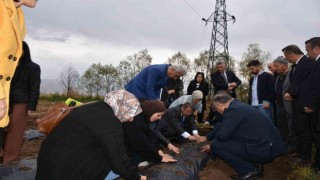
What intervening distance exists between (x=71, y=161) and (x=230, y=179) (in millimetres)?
2453

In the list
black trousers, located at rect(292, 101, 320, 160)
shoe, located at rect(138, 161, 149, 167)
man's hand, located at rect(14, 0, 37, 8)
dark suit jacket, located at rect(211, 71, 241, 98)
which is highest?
man's hand, located at rect(14, 0, 37, 8)

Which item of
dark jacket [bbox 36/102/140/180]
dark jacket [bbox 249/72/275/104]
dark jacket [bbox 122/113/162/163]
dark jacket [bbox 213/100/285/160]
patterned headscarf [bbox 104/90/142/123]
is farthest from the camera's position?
dark jacket [bbox 249/72/275/104]

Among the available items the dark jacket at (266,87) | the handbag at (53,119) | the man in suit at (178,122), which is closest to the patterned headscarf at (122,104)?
the handbag at (53,119)

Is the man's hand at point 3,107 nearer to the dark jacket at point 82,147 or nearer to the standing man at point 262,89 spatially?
the dark jacket at point 82,147

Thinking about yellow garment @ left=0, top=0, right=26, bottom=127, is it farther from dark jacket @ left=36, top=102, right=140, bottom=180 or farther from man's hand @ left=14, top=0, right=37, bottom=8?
dark jacket @ left=36, top=102, right=140, bottom=180

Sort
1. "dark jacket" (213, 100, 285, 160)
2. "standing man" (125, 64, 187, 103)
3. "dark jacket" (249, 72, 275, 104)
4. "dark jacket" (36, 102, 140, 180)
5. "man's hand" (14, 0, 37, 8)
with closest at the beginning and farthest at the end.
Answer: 1. "man's hand" (14, 0, 37, 8)
2. "dark jacket" (36, 102, 140, 180)
3. "dark jacket" (213, 100, 285, 160)
4. "standing man" (125, 64, 187, 103)
5. "dark jacket" (249, 72, 275, 104)

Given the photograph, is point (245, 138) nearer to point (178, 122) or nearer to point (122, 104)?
point (178, 122)

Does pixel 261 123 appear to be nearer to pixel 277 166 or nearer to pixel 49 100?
pixel 277 166

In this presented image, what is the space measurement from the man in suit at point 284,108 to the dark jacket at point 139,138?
2.67m

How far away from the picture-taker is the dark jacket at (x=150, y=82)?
16.4 ft

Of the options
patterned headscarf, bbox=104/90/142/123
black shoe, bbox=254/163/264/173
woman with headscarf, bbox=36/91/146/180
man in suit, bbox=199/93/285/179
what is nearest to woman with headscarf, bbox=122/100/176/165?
patterned headscarf, bbox=104/90/142/123

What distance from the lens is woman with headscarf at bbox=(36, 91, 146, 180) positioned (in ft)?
7.52

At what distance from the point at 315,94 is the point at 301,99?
0.25 meters

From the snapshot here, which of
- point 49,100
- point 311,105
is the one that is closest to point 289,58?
point 311,105
